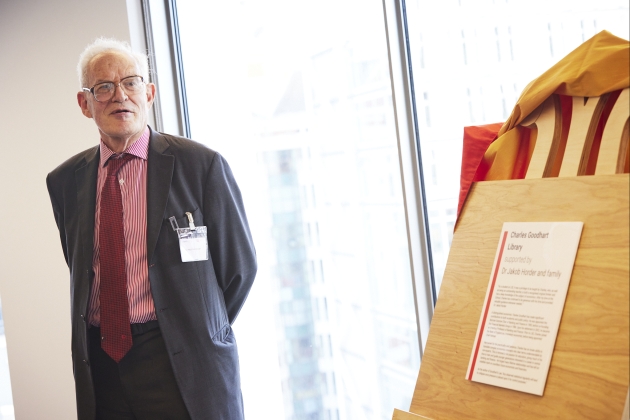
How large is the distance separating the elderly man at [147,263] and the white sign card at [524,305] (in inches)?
39.3

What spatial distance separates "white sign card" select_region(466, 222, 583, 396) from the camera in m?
1.29

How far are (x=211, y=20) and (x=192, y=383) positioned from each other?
2.30m

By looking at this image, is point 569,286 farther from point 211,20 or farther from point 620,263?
point 211,20

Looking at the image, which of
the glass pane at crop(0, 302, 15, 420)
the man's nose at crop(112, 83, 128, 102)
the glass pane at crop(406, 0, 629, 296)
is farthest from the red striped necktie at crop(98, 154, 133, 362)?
the glass pane at crop(0, 302, 15, 420)

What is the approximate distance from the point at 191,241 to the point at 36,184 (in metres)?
2.41

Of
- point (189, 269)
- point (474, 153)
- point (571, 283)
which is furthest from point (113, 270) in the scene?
point (571, 283)

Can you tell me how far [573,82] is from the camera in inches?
54.5

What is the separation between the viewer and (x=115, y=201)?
2197 millimetres

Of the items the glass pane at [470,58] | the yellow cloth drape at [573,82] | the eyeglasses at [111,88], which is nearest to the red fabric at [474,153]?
the yellow cloth drape at [573,82]

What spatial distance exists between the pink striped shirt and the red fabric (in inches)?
42.5

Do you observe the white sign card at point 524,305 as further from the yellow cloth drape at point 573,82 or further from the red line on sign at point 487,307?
the yellow cloth drape at point 573,82

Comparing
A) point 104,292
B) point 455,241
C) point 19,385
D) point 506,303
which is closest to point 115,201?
point 104,292

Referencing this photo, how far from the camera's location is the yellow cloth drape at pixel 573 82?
51.5 inches

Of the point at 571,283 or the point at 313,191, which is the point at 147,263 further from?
the point at 571,283
